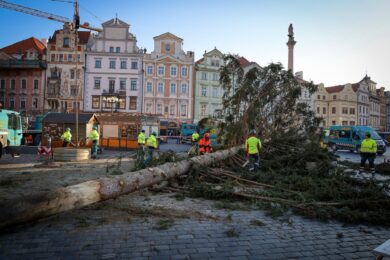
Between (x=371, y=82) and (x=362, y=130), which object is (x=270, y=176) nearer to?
(x=362, y=130)

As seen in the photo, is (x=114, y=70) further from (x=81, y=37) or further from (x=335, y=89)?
(x=335, y=89)

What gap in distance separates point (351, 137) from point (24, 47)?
49675 mm

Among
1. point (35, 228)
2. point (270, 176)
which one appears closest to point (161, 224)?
point (35, 228)

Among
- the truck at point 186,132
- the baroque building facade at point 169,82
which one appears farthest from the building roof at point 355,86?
the truck at point 186,132

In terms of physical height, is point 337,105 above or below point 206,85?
below

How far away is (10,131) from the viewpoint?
14.3 meters

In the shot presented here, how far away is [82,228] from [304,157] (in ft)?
28.1

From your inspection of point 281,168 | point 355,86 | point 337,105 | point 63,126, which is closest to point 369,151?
point 281,168

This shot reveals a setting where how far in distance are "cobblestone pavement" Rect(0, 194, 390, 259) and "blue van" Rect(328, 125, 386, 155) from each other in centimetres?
2151

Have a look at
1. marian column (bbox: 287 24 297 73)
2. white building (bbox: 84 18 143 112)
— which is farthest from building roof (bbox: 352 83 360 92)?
white building (bbox: 84 18 143 112)

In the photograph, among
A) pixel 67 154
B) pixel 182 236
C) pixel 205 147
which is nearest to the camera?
pixel 182 236

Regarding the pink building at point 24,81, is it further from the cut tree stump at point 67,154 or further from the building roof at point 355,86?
the building roof at point 355,86

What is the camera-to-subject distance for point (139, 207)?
5684 millimetres

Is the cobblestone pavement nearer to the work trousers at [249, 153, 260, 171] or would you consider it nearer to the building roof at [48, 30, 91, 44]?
the work trousers at [249, 153, 260, 171]
